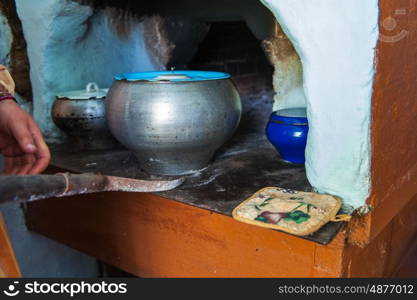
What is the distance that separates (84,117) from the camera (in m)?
1.03

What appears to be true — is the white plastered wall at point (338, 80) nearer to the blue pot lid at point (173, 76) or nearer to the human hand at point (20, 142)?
the blue pot lid at point (173, 76)

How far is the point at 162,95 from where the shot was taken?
0.78 meters

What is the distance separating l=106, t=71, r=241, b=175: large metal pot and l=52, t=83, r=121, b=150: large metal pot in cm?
19

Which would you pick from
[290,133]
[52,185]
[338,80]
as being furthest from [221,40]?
[52,185]

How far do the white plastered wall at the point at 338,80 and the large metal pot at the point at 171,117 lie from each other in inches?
8.4

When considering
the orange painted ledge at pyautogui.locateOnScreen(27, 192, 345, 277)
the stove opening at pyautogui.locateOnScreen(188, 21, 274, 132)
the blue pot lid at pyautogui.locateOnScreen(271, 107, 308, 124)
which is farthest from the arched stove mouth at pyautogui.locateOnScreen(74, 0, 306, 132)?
the orange painted ledge at pyautogui.locateOnScreen(27, 192, 345, 277)

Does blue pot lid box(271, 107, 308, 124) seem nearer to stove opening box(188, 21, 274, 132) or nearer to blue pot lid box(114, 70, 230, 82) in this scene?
blue pot lid box(114, 70, 230, 82)

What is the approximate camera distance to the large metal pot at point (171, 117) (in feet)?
2.57

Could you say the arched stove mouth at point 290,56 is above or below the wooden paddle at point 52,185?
above

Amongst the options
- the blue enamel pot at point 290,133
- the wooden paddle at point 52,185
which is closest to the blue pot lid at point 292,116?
the blue enamel pot at point 290,133

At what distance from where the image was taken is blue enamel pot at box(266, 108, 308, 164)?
88 cm

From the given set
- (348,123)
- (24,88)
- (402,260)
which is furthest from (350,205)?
(24,88)

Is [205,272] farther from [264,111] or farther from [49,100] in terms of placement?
[264,111]

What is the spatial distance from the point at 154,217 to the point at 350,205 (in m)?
0.39
